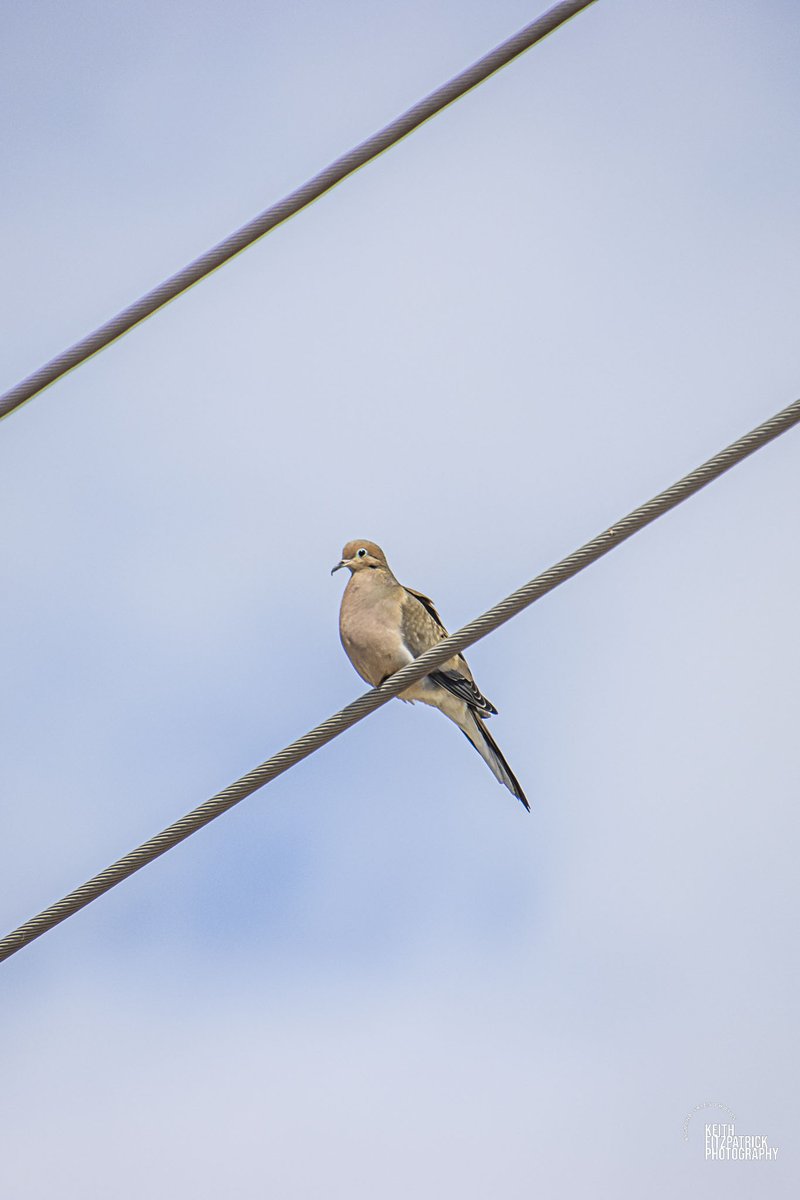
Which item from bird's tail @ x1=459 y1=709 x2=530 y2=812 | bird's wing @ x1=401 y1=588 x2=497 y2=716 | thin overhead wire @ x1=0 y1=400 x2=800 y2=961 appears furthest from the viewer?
bird's tail @ x1=459 y1=709 x2=530 y2=812

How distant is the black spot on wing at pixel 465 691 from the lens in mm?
5781

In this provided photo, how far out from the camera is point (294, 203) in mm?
3631

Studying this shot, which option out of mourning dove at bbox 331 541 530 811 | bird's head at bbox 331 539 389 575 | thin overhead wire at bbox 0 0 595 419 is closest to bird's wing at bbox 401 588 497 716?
mourning dove at bbox 331 541 530 811

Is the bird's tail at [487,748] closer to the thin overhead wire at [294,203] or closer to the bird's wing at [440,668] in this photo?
the bird's wing at [440,668]

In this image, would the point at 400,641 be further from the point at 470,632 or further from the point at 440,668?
the point at 470,632

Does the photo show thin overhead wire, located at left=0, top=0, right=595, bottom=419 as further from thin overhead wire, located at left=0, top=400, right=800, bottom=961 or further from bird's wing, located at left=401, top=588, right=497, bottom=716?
bird's wing, located at left=401, top=588, right=497, bottom=716

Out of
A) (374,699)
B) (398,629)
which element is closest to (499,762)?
(398,629)

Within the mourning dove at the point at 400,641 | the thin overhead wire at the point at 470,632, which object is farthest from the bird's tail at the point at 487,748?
the thin overhead wire at the point at 470,632

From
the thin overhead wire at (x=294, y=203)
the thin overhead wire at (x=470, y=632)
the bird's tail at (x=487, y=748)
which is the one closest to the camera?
the thin overhead wire at (x=470, y=632)

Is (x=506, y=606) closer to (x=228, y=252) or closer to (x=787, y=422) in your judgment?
(x=787, y=422)

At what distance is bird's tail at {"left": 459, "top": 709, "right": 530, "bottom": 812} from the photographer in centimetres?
584

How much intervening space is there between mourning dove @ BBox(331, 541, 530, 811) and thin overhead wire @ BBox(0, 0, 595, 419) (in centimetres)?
224

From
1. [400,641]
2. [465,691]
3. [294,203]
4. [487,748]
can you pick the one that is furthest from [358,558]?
[294,203]

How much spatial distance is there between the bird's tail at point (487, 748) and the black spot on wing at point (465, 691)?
0.07 metres
